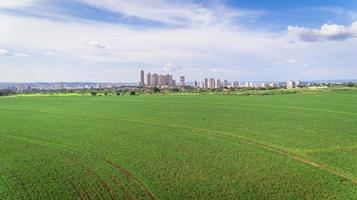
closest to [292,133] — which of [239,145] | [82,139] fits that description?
[239,145]

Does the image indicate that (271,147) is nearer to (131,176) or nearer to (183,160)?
(183,160)

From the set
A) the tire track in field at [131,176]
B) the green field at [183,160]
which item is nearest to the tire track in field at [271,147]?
the green field at [183,160]

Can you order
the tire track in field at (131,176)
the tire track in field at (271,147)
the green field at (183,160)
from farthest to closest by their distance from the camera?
the tire track in field at (271,147) < the green field at (183,160) < the tire track in field at (131,176)

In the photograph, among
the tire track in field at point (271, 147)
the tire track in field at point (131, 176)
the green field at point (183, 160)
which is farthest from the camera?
the tire track in field at point (271, 147)

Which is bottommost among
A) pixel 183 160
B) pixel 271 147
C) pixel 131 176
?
pixel 131 176

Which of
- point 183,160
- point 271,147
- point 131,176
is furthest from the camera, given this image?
point 271,147

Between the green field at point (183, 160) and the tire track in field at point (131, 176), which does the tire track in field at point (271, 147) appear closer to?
the green field at point (183, 160)

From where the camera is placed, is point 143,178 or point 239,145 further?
point 239,145

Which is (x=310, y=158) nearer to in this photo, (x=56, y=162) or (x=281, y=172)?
(x=281, y=172)

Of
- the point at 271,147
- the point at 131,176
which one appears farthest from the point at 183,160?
the point at 271,147
